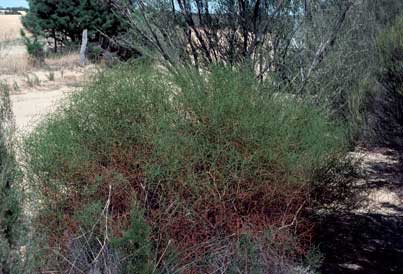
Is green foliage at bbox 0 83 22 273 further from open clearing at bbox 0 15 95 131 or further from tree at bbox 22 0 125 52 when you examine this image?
tree at bbox 22 0 125 52

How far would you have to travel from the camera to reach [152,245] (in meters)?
4.19

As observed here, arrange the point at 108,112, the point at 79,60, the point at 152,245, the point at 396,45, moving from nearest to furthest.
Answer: the point at 152,245 < the point at 108,112 < the point at 396,45 < the point at 79,60

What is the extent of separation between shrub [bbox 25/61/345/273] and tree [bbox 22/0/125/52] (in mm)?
22152

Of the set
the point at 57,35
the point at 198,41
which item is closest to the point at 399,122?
the point at 198,41

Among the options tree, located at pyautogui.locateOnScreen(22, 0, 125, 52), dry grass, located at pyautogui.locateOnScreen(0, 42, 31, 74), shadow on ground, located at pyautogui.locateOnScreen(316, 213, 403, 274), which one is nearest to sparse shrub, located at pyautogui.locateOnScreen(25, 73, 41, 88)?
dry grass, located at pyautogui.locateOnScreen(0, 42, 31, 74)

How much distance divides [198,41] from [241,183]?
2.42 m

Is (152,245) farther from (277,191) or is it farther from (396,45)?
(396,45)

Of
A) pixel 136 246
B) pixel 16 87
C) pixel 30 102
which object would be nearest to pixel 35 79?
pixel 16 87

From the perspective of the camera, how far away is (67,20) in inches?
1113

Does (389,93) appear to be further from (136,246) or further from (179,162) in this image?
(136,246)

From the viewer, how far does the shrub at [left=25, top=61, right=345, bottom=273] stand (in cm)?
432

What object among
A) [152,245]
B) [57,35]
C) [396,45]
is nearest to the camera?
[152,245]

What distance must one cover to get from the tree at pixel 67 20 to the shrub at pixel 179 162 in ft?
72.7

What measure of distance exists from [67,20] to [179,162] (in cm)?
2527
